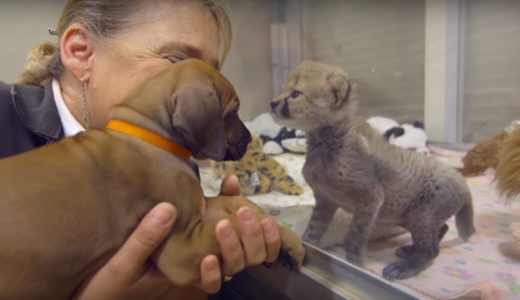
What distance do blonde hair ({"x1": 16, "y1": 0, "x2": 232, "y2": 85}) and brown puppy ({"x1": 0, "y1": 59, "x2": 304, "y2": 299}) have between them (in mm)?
229

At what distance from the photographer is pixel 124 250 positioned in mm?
833

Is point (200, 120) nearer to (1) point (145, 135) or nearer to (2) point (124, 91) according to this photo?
(1) point (145, 135)

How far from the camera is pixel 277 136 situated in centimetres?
129

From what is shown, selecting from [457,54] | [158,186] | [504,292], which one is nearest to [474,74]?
[457,54]

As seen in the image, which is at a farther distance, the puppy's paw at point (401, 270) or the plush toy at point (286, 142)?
the plush toy at point (286, 142)

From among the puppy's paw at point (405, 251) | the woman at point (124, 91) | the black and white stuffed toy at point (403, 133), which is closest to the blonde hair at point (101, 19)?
the woman at point (124, 91)

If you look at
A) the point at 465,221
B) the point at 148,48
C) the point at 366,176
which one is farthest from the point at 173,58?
the point at 465,221

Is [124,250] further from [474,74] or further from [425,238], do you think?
[474,74]

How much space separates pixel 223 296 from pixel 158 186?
2.48ft

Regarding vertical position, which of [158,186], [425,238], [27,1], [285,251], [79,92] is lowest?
[285,251]

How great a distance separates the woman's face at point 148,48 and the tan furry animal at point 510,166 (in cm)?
74

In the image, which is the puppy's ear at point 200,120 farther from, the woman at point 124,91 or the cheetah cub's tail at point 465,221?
the cheetah cub's tail at point 465,221

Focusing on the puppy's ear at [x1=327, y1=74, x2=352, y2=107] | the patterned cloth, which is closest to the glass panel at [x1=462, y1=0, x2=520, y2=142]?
the patterned cloth

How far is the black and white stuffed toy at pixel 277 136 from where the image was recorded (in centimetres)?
113
